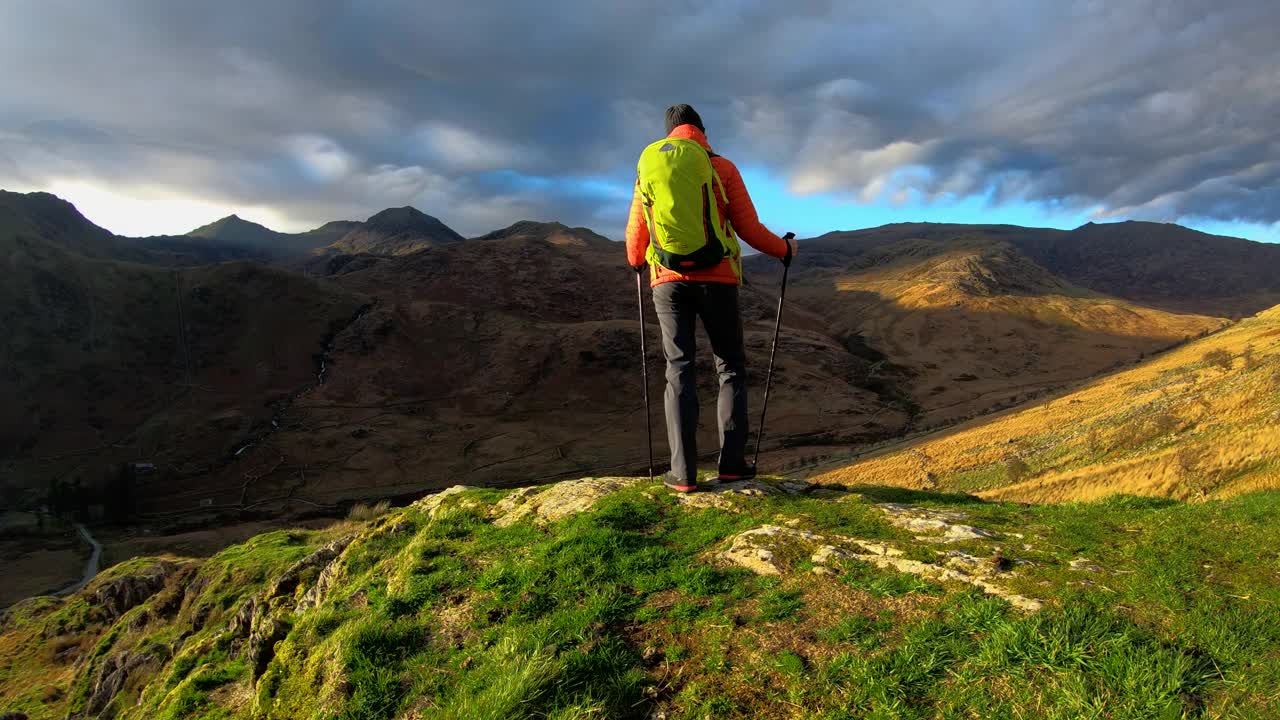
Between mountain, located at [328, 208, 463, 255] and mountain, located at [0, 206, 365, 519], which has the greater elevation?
mountain, located at [328, 208, 463, 255]

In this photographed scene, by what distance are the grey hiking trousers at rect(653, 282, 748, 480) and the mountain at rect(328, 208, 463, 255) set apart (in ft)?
475

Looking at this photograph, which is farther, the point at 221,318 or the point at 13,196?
the point at 13,196

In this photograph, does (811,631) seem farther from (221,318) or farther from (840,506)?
(221,318)

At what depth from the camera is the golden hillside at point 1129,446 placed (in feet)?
33.7

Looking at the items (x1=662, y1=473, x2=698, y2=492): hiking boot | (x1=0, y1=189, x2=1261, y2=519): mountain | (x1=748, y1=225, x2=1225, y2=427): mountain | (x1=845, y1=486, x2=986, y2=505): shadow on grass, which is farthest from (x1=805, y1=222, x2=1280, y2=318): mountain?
(x1=662, y1=473, x2=698, y2=492): hiking boot

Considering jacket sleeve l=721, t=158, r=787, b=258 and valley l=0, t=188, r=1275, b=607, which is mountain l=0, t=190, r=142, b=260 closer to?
→ valley l=0, t=188, r=1275, b=607

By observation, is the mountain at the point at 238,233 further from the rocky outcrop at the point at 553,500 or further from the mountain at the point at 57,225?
the rocky outcrop at the point at 553,500

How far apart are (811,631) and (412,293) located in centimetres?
7250

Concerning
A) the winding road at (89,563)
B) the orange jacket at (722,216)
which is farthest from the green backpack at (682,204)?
Answer: the winding road at (89,563)

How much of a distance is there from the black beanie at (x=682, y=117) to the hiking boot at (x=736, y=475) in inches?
131

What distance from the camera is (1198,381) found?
63.4 feet

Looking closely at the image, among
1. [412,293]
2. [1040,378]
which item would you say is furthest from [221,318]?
[1040,378]

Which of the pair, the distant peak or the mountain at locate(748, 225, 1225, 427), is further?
the distant peak

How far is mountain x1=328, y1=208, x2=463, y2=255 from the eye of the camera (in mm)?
145250
